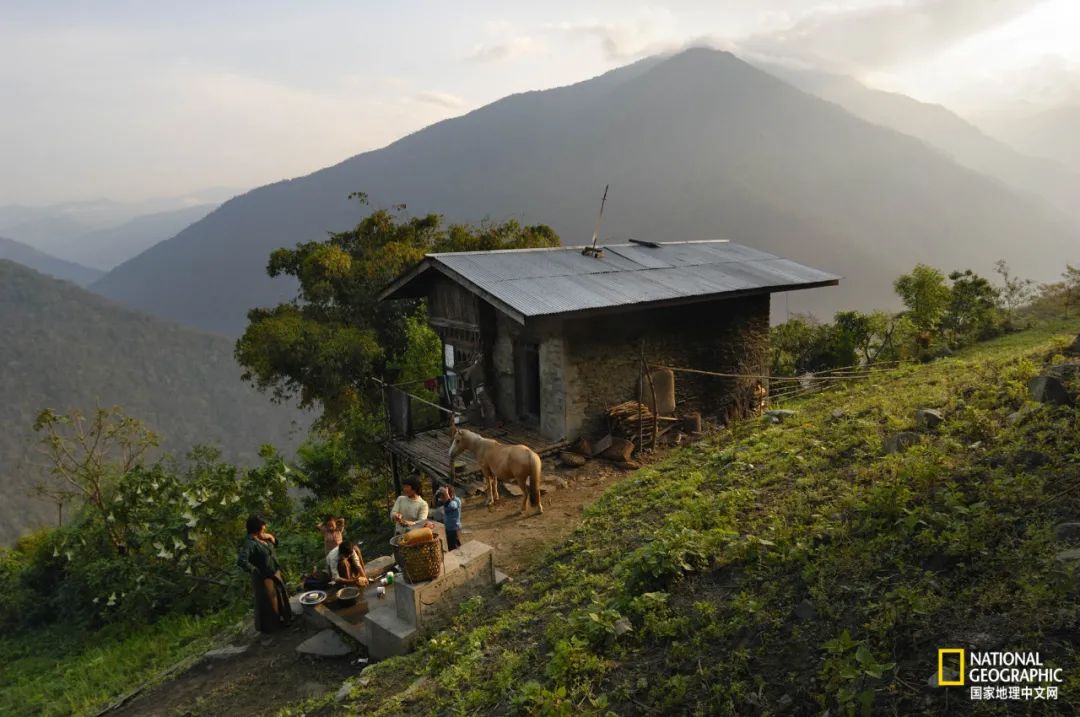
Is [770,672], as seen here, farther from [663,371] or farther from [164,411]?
[164,411]

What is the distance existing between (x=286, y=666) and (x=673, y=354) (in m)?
10.1

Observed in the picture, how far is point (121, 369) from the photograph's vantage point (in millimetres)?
95312

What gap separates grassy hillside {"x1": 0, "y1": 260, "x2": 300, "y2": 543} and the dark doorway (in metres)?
84.6

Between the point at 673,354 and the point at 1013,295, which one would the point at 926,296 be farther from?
the point at 673,354

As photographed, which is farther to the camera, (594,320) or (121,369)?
(121,369)

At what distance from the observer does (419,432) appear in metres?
15.6

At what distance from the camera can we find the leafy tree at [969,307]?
23.7 meters

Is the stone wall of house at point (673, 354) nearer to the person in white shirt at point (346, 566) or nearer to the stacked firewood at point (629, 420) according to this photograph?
the stacked firewood at point (629, 420)

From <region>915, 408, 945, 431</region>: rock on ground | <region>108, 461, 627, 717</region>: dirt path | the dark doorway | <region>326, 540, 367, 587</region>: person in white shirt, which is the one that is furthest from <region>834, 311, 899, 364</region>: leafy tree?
<region>326, 540, 367, 587</region>: person in white shirt

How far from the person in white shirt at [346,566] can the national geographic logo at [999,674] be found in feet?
24.5

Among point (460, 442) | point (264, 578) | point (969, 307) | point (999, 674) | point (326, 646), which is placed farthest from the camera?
point (969, 307)

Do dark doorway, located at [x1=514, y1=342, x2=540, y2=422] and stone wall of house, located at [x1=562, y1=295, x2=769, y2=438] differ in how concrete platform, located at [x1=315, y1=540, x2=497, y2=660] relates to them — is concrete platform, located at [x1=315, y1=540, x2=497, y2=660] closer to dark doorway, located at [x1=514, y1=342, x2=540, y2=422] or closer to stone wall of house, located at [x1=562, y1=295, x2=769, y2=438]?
stone wall of house, located at [x1=562, y1=295, x2=769, y2=438]

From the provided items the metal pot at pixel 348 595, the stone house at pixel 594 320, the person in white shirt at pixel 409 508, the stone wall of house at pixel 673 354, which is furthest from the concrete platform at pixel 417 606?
the stone wall of house at pixel 673 354

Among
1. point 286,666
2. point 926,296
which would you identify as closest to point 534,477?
point 286,666
